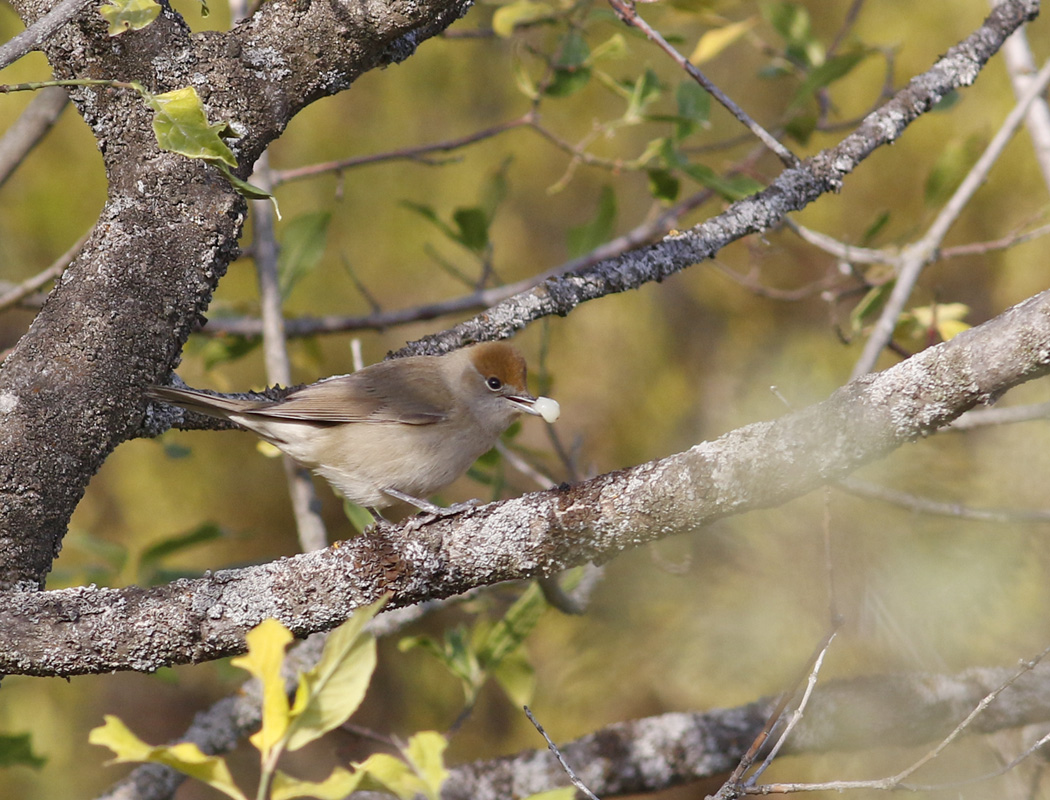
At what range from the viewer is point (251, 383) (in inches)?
183

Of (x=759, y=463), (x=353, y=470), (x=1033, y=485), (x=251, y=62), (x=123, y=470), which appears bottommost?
(x=759, y=463)

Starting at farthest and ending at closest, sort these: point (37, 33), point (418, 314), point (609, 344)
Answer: point (609, 344), point (418, 314), point (37, 33)

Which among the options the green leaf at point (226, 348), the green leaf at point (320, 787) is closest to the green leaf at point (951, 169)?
the green leaf at point (226, 348)

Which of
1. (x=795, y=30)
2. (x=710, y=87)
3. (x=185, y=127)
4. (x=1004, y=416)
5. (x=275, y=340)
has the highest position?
(x=795, y=30)

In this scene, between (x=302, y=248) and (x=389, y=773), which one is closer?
(x=389, y=773)

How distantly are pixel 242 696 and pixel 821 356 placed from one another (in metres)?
2.84

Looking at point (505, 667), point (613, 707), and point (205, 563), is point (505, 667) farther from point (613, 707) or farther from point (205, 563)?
point (205, 563)

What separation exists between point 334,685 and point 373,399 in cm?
182

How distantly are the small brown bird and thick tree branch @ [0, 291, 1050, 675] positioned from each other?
1003 mm

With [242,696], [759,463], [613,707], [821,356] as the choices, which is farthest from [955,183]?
[242,696]

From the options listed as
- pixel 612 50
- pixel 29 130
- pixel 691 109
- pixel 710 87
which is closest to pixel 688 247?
pixel 710 87

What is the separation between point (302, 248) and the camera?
330 centimetres

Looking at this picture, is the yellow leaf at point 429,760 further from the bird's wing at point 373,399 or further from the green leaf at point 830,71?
the green leaf at point 830,71

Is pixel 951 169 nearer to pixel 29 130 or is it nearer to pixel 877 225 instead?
pixel 877 225
